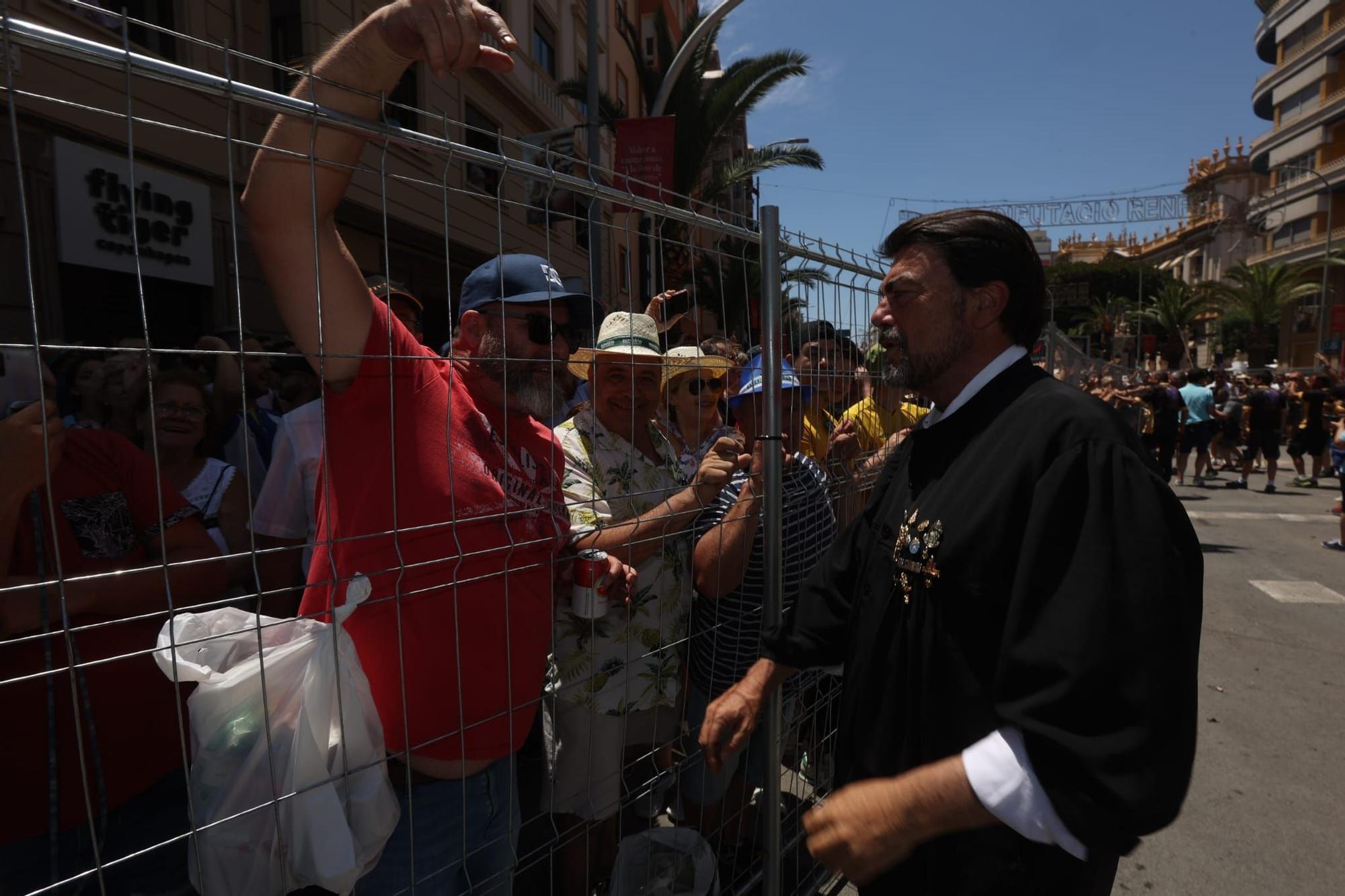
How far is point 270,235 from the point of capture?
130cm

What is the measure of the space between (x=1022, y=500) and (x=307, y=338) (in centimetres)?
131

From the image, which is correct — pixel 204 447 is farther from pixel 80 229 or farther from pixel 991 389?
pixel 80 229

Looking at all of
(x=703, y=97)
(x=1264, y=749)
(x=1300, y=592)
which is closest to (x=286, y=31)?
(x=703, y=97)

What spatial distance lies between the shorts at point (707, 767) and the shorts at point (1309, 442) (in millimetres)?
14436

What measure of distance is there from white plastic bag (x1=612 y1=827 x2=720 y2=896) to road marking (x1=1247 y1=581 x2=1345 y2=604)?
6218 millimetres

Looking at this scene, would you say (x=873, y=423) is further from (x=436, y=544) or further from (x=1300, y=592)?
(x=1300, y=592)

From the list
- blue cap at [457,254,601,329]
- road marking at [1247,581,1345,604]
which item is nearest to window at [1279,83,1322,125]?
road marking at [1247,581,1345,604]

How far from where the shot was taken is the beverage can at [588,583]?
1.80 metres

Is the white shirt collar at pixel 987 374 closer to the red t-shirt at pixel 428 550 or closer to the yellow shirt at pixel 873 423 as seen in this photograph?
the red t-shirt at pixel 428 550

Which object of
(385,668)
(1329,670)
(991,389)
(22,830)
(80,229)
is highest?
(80,229)

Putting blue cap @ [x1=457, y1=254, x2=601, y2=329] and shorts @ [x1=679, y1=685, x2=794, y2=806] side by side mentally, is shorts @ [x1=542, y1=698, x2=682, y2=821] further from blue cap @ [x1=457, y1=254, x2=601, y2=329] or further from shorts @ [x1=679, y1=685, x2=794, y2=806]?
blue cap @ [x1=457, y1=254, x2=601, y2=329]

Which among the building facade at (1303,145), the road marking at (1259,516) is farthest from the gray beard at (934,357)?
the building facade at (1303,145)

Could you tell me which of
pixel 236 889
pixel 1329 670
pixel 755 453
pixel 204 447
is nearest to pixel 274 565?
pixel 204 447

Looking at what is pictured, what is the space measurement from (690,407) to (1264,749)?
345cm
